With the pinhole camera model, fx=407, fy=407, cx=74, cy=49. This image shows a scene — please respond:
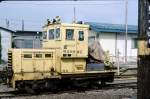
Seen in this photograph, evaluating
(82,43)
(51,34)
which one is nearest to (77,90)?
(82,43)

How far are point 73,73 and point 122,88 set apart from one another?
291 centimetres

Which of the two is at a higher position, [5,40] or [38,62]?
[5,40]

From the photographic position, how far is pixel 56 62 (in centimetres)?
1953

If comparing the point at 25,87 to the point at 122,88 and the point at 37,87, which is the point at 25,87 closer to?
the point at 37,87

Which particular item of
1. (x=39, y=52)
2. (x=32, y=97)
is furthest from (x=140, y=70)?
(x=39, y=52)

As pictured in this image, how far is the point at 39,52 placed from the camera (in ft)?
63.3

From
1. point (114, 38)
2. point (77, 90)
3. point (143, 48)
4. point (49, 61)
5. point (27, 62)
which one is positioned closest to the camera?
point (143, 48)

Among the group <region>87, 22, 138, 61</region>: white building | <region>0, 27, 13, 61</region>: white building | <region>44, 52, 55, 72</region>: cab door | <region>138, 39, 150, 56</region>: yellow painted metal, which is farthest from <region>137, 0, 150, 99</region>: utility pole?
<region>0, 27, 13, 61</region>: white building

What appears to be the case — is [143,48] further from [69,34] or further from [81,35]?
[81,35]

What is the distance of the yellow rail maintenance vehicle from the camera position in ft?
61.8

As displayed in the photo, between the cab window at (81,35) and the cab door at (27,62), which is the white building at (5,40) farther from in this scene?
the cab door at (27,62)

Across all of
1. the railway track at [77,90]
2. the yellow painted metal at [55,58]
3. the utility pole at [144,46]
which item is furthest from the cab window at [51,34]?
the utility pole at [144,46]

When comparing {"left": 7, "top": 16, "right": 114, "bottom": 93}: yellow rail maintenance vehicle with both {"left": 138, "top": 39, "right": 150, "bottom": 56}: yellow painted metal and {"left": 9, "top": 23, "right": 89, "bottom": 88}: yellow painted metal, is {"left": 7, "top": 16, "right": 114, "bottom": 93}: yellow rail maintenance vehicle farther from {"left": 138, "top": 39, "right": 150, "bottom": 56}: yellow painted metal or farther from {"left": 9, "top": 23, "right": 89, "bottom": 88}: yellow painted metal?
{"left": 138, "top": 39, "right": 150, "bottom": 56}: yellow painted metal

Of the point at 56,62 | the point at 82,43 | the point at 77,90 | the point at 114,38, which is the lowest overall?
the point at 77,90
